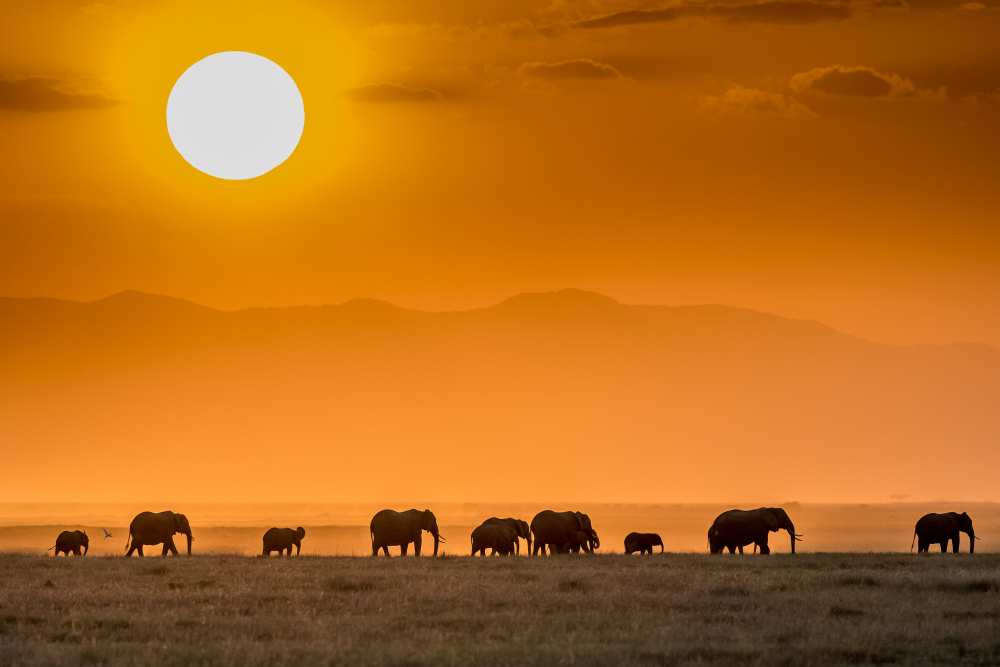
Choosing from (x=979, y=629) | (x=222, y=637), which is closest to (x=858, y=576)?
(x=979, y=629)

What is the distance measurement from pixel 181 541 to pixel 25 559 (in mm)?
125125

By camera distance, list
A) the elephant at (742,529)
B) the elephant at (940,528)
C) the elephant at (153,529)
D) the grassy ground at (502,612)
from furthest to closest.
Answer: the elephant at (153,529) → the elephant at (940,528) → the elephant at (742,529) → the grassy ground at (502,612)

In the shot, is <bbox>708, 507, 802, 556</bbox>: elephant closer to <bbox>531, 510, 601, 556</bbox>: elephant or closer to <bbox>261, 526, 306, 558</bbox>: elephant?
<bbox>531, 510, 601, 556</bbox>: elephant

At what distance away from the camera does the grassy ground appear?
31672mm

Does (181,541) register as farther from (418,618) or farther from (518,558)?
(418,618)

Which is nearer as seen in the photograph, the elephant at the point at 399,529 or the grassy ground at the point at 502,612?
the grassy ground at the point at 502,612

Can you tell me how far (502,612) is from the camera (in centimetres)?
3728

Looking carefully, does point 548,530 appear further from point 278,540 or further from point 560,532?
point 278,540

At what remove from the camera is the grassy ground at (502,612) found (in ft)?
104

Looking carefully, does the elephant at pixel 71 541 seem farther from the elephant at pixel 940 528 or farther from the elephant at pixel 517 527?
the elephant at pixel 940 528

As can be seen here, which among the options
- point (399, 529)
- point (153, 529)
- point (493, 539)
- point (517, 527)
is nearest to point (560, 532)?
point (517, 527)

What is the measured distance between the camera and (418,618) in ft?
120

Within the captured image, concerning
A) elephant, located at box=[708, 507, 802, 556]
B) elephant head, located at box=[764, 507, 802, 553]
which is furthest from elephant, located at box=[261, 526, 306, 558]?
elephant head, located at box=[764, 507, 802, 553]

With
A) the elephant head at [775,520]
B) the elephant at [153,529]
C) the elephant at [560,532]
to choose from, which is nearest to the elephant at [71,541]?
the elephant at [153,529]
